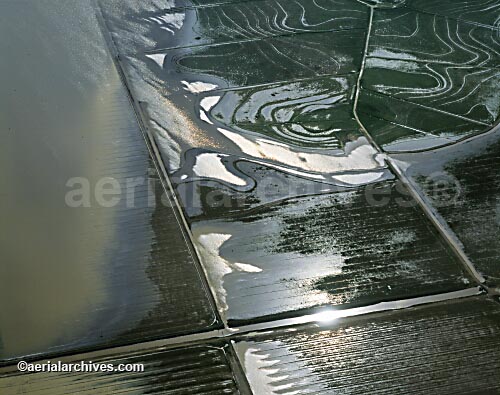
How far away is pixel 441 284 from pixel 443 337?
23 cm

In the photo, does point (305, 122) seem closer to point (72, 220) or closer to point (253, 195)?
point (253, 195)

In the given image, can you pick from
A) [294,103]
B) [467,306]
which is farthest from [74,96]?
[467,306]

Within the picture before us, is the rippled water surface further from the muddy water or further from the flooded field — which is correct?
the muddy water

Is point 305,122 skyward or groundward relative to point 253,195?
skyward

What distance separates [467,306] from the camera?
2.17 meters

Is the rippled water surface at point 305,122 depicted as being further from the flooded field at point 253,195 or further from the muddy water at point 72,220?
the muddy water at point 72,220

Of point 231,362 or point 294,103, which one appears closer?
point 231,362

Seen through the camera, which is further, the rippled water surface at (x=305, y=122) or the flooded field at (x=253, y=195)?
the rippled water surface at (x=305, y=122)

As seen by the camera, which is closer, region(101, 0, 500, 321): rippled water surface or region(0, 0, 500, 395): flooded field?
region(0, 0, 500, 395): flooded field

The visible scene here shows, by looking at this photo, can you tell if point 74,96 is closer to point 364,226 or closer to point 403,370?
point 364,226

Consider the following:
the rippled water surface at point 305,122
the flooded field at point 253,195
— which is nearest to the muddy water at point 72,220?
the flooded field at point 253,195

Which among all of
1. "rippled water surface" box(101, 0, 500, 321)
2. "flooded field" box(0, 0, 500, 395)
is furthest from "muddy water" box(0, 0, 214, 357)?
"rippled water surface" box(101, 0, 500, 321)

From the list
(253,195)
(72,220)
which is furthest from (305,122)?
(72,220)

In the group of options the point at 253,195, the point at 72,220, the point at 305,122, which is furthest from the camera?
the point at 305,122
